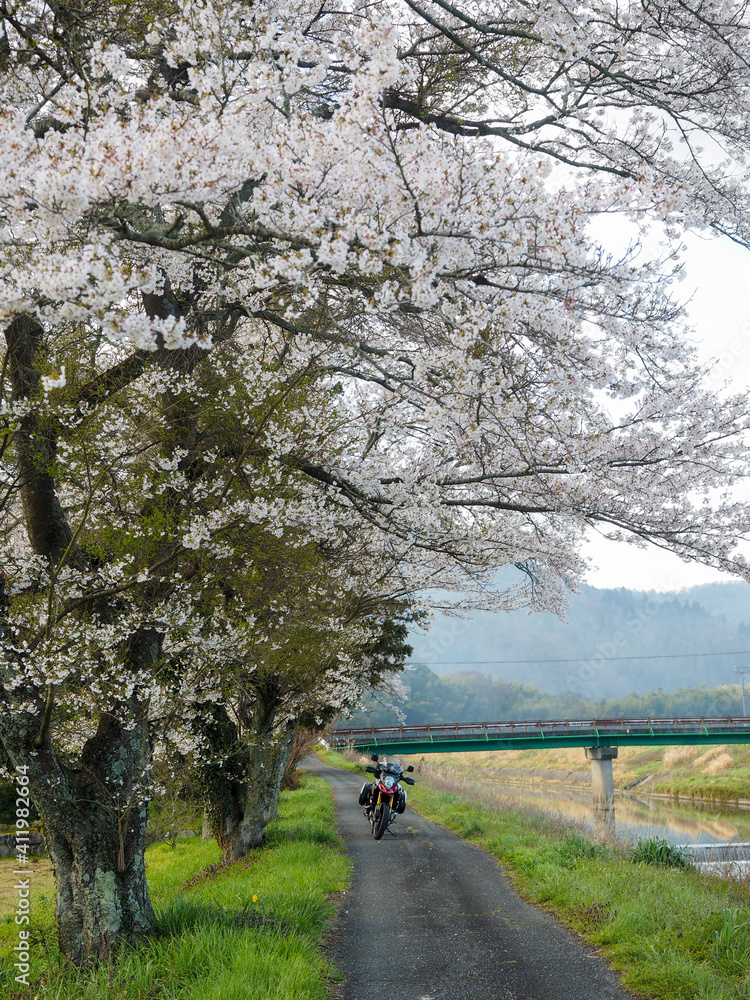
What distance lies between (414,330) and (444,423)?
1.25 meters

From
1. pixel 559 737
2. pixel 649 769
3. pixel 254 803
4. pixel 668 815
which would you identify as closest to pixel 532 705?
pixel 649 769

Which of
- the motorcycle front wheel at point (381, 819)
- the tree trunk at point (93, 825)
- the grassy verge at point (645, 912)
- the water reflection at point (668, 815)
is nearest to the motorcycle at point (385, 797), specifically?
the motorcycle front wheel at point (381, 819)

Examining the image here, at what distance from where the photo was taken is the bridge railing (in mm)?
37344

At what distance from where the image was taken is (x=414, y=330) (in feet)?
21.5

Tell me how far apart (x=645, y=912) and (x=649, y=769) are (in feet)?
177

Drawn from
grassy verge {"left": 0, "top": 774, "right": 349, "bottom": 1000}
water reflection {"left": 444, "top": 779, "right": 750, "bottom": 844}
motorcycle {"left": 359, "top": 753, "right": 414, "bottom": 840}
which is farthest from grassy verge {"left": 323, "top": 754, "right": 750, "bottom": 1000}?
water reflection {"left": 444, "top": 779, "right": 750, "bottom": 844}

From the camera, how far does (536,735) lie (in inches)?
1528

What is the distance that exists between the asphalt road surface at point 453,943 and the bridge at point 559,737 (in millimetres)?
26802

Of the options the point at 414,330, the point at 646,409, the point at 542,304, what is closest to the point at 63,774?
the point at 414,330

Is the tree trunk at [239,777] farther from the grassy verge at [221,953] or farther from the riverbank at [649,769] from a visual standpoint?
the riverbank at [649,769]

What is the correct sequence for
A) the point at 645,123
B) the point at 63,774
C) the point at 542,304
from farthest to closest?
the point at 645,123
the point at 63,774
the point at 542,304

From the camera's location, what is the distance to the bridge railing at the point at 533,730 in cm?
3734

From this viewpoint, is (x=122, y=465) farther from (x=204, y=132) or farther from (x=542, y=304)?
(x=542, y=304)

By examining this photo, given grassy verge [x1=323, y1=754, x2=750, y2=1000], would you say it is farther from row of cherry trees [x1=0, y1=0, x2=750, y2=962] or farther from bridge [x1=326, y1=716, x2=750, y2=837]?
bridge [x1=326, y1=716, x2=750, y2=837]
